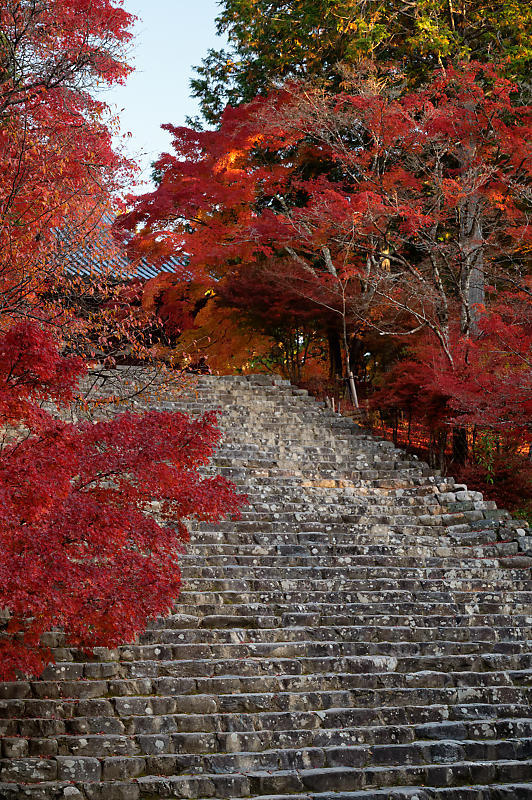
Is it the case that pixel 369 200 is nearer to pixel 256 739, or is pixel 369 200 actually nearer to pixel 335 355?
pixel 335 355

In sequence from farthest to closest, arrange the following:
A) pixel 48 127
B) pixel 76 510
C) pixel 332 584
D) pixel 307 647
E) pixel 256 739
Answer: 1. pixel 48 127
2. pixel 332 584
3. pixel 307 647
4. pixel 256 739
5. pixel 76 510

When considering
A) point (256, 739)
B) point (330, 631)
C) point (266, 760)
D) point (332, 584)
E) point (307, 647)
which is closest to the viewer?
point (266, 760)

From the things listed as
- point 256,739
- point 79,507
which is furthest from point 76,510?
point 256,739

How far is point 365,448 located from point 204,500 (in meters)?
8.76

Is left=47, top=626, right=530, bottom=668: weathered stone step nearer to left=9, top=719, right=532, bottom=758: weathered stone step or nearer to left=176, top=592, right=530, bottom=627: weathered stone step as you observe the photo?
left=176, top=592, right=530, bottom=627: weathered stone step

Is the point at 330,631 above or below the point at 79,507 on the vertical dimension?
below

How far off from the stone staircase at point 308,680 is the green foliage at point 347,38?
36.8 ft

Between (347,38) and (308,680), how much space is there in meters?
17.7

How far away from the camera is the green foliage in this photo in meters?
17.8

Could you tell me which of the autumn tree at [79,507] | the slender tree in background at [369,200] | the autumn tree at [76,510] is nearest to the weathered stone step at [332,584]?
the autumn tree at [79,507]

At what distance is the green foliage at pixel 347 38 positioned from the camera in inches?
700

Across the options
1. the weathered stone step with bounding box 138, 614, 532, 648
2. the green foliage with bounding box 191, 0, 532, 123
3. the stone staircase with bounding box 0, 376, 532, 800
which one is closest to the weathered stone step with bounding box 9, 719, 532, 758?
the stone staircase with bounding box 0, 376, 532, 800

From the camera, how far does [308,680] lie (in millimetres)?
7164

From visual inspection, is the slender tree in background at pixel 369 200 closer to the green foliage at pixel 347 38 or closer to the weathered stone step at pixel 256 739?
the green foliage at pixel 347 38
